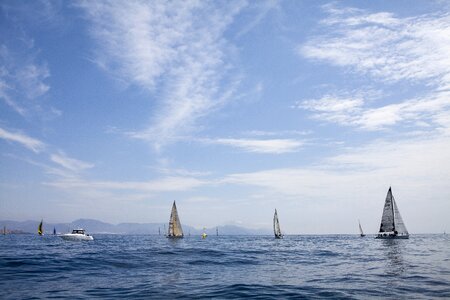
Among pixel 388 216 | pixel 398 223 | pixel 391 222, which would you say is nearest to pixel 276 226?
pixel 388 216

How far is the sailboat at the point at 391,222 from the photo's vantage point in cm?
10488

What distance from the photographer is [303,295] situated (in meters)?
17.9

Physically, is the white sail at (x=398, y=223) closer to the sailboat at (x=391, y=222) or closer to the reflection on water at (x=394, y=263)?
the sailboat at (x=391, y=222)

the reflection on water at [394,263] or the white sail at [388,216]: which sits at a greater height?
the white sail at [388,216]

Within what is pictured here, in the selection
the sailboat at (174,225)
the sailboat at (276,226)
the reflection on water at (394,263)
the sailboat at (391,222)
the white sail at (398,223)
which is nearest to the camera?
the reflection on water at (394,263)

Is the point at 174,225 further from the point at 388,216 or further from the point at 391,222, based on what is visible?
the point at 391,222

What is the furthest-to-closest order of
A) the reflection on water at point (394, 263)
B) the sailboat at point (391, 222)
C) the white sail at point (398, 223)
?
the white sail at point (398, 223)
the sailboat at point (391, 222)
the reflection on water at point (394, 263)

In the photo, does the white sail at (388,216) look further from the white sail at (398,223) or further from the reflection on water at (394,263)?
the reflection on water at (394,263)

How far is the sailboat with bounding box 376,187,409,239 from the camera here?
104875 mm

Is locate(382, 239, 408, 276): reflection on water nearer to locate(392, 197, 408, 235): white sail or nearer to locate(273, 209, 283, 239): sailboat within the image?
locate(392, 197, 408, 235): white sail

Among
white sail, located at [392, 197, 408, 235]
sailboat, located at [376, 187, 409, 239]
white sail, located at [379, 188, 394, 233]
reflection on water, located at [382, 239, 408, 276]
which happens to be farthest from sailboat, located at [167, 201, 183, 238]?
reflection on water, located at [382, 239, 408, 276]

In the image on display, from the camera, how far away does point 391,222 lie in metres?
106

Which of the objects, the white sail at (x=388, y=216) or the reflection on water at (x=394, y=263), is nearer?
the reflection on water at (x=394, y=263)

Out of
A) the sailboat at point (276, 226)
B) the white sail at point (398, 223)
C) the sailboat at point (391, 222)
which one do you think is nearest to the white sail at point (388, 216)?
the sailboat at point (391, 222)
